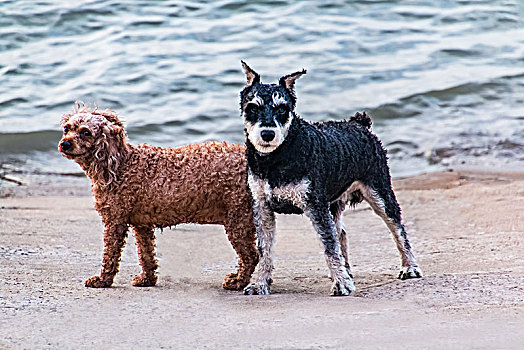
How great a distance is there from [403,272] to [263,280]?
3.84 feet

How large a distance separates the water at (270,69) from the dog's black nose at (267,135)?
7263 mm

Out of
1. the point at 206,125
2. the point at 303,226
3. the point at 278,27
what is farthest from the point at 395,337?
the point at 278,27

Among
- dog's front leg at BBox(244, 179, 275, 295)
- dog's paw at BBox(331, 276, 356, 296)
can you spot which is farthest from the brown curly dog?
dog's paw at BBox(331, 276, 356, 296)

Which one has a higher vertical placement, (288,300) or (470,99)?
(288,300)

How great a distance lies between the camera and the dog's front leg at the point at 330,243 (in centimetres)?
568

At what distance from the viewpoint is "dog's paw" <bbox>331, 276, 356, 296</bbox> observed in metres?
5.73

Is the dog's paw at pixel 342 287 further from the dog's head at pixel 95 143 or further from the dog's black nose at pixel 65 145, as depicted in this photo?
the dog's black nose at pixel 65 145

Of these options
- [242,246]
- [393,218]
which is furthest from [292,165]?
[393,218]

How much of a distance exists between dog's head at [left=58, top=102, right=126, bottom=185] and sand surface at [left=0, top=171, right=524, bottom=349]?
0.91 metres

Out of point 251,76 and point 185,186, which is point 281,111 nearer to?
point 251,76

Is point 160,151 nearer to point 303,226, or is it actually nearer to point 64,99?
point 303,226

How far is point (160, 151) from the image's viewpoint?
6.33 m

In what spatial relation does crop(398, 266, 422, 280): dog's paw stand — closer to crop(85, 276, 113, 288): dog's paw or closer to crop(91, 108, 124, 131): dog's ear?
crop(85, 276, 113, 288): dog's paw

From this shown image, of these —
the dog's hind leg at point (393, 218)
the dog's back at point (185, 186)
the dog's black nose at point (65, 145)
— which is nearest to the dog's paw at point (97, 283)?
the dog's back at point (185, 186)
